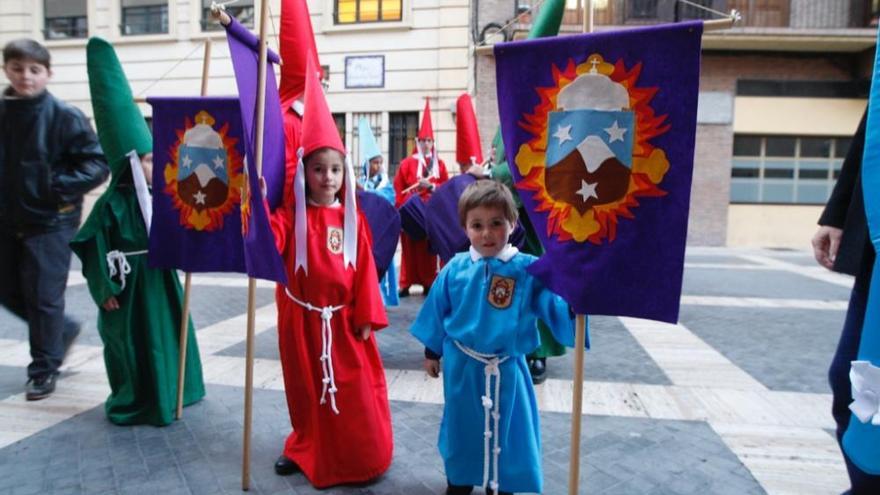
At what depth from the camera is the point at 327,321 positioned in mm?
2908

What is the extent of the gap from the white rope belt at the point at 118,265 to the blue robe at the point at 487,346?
1926 millimetres

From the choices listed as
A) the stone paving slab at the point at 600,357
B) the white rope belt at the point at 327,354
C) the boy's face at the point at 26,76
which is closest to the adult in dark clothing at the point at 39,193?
the boy's face at the point at 26,76

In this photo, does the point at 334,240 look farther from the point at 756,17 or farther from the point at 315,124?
the point at 756,17

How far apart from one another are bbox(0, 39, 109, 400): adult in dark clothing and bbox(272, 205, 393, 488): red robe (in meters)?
2.06

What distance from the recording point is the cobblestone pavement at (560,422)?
9.61 feet

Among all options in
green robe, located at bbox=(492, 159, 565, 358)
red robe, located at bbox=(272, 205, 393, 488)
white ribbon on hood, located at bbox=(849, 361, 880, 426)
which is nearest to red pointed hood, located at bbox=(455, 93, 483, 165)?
green robe, located at bbox=(492, 159, 565, 358)

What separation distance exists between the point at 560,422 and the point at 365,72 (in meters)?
12.1

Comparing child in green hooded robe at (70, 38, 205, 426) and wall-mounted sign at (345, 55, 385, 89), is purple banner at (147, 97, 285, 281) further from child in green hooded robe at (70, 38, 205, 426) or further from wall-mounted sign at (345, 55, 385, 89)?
wall-mounted sign at (345, 55, 385, 89)

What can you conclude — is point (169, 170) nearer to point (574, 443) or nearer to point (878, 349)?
point (574, 443)

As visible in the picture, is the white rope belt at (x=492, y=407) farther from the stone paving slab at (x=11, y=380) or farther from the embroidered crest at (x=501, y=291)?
the stone paving slab at (x=11, y=380)

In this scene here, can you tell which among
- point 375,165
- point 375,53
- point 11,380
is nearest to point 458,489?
point 11,380

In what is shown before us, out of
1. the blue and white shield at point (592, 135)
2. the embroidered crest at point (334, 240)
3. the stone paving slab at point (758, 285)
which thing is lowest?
the stone paving slab at point (758, 285)

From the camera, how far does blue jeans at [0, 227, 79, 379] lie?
159 inches

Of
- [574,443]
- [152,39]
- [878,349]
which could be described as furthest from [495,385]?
[152,39]
